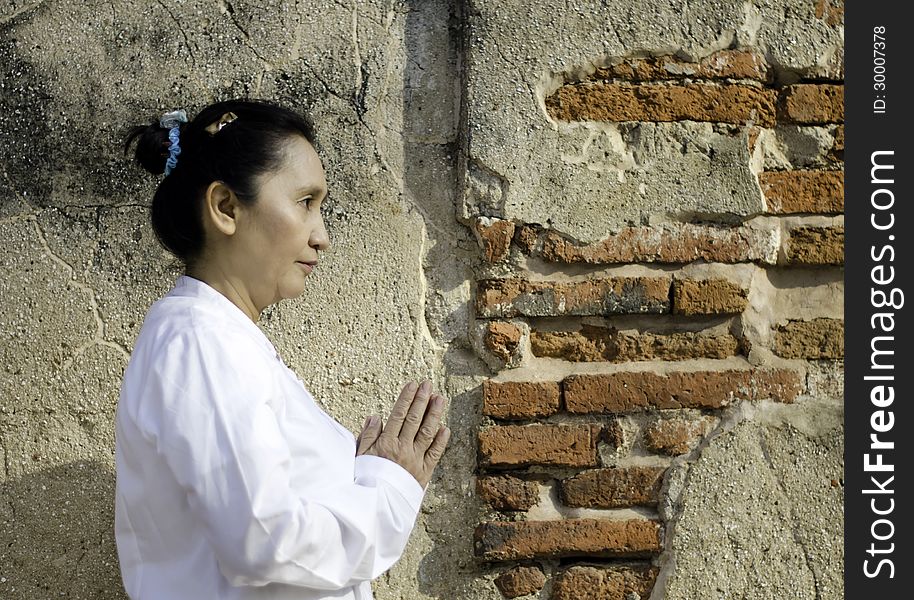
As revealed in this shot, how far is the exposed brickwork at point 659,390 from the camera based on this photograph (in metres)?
2.37

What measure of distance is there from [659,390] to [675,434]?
0.12m

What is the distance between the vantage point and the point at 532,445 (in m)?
2.35

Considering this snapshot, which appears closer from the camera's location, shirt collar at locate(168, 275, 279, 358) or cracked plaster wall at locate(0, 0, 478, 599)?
shirt collar at locate(168, 275, 279, 358)

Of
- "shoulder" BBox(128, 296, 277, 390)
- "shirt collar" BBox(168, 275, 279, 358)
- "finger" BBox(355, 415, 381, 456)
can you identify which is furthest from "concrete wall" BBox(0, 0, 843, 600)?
"shoulder" BBox(128, 296, 277, 390)

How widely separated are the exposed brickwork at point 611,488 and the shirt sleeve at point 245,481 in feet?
2.91

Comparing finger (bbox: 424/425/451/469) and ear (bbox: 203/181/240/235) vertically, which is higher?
ear (bbox: 203/181/240/235)

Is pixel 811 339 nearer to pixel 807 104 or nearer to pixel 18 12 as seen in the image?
pixel 807 104

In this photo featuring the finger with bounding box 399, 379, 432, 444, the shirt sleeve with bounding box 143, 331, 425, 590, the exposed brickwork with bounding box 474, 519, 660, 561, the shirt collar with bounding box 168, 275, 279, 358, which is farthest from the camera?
Answer: the exposed brickwork with bounding box 474, 519, 660, 561

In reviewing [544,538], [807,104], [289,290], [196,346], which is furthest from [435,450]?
[807,104]

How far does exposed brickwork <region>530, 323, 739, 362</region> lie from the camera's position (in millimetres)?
2404

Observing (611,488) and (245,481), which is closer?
(245,481)

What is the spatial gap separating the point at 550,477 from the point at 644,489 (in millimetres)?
230

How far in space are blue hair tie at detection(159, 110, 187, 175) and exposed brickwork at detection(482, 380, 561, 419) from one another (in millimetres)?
938

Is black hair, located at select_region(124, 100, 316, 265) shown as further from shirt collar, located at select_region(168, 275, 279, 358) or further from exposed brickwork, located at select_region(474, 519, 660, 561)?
exposed brickwork, located at select_region(474, 519, 660, 561)
